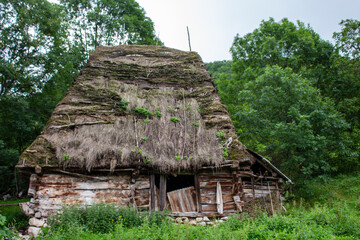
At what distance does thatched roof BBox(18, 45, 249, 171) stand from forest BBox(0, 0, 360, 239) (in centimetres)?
365

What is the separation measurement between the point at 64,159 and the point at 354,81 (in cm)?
1824

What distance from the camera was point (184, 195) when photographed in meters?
8.80

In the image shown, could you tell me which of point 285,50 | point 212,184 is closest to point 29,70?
point 212,184

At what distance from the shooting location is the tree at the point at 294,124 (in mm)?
12203

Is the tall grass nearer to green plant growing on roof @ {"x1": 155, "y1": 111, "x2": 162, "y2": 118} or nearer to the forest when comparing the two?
the forest

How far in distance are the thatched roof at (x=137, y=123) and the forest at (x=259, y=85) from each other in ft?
12.0

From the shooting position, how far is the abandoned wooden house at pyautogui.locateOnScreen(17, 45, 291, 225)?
25.8ft

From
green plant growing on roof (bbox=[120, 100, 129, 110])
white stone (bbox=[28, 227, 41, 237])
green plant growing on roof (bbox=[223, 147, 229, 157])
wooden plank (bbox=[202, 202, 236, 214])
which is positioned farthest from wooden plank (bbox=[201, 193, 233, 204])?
white stone (bbox=[28, 227, 41, 237])

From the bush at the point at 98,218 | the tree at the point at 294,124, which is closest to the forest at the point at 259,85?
the tree at the point at 294,124

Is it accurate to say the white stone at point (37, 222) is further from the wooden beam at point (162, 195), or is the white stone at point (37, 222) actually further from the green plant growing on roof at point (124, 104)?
the green plant growing on roof at point (124, 104)

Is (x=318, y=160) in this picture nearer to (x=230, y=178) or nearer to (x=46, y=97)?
(x=230, y=178)

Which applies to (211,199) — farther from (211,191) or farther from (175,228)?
(175,228)

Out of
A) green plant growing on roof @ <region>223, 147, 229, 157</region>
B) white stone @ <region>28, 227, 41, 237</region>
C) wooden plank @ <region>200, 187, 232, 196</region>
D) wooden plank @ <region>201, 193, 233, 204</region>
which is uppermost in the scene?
green plant growing on roof @ <region>223, 147, 229, 157</region>

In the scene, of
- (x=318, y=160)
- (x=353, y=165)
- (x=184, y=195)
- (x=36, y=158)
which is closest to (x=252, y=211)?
(x=184, y=195)
